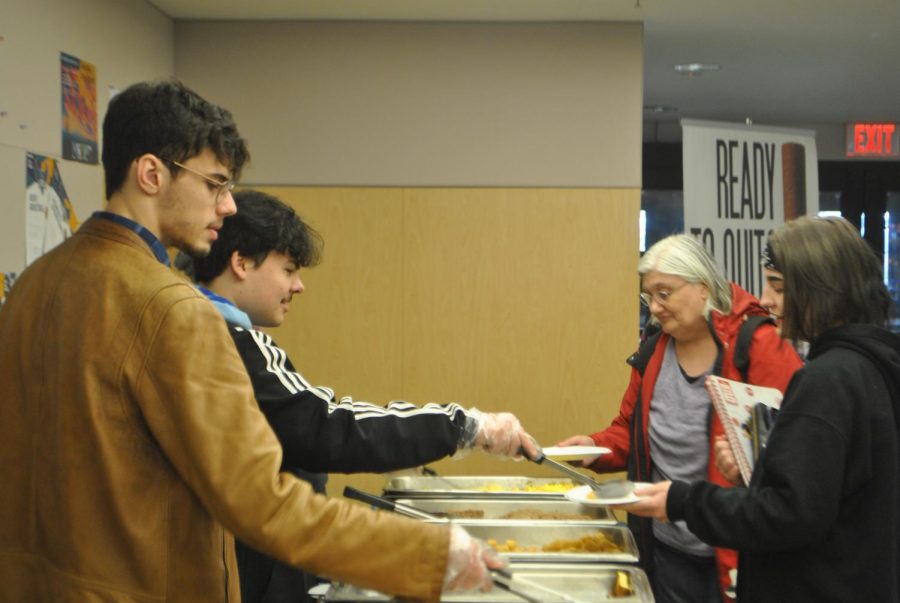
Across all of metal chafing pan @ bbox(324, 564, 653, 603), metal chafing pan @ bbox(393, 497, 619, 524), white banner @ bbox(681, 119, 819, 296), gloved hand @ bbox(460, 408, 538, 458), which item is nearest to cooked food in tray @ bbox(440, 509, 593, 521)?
metal chafing pan @ bbox(393, 497, 619, 524)

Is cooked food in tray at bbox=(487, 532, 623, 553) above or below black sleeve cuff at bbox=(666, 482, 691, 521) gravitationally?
below

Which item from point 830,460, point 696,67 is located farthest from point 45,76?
point 696,67

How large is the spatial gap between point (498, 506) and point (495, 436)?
2.72 ft

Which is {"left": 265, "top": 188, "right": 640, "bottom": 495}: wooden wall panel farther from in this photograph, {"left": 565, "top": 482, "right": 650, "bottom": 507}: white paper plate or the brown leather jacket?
the brown leather jacket

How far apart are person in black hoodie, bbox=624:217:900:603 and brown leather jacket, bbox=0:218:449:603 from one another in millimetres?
644

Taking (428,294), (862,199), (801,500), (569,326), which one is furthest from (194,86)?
(862,199)

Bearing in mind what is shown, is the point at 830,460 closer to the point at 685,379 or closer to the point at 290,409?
Answer: the point at 290,409

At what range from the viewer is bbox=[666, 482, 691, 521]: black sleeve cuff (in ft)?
5.87

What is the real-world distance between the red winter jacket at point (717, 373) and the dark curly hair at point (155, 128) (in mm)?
1536

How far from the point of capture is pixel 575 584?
6.83 ft

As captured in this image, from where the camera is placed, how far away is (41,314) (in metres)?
1.32

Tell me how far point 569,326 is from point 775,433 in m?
2.67

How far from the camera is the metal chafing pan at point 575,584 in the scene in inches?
75.7

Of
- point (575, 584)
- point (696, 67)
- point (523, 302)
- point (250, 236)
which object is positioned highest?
point (696, 67)
